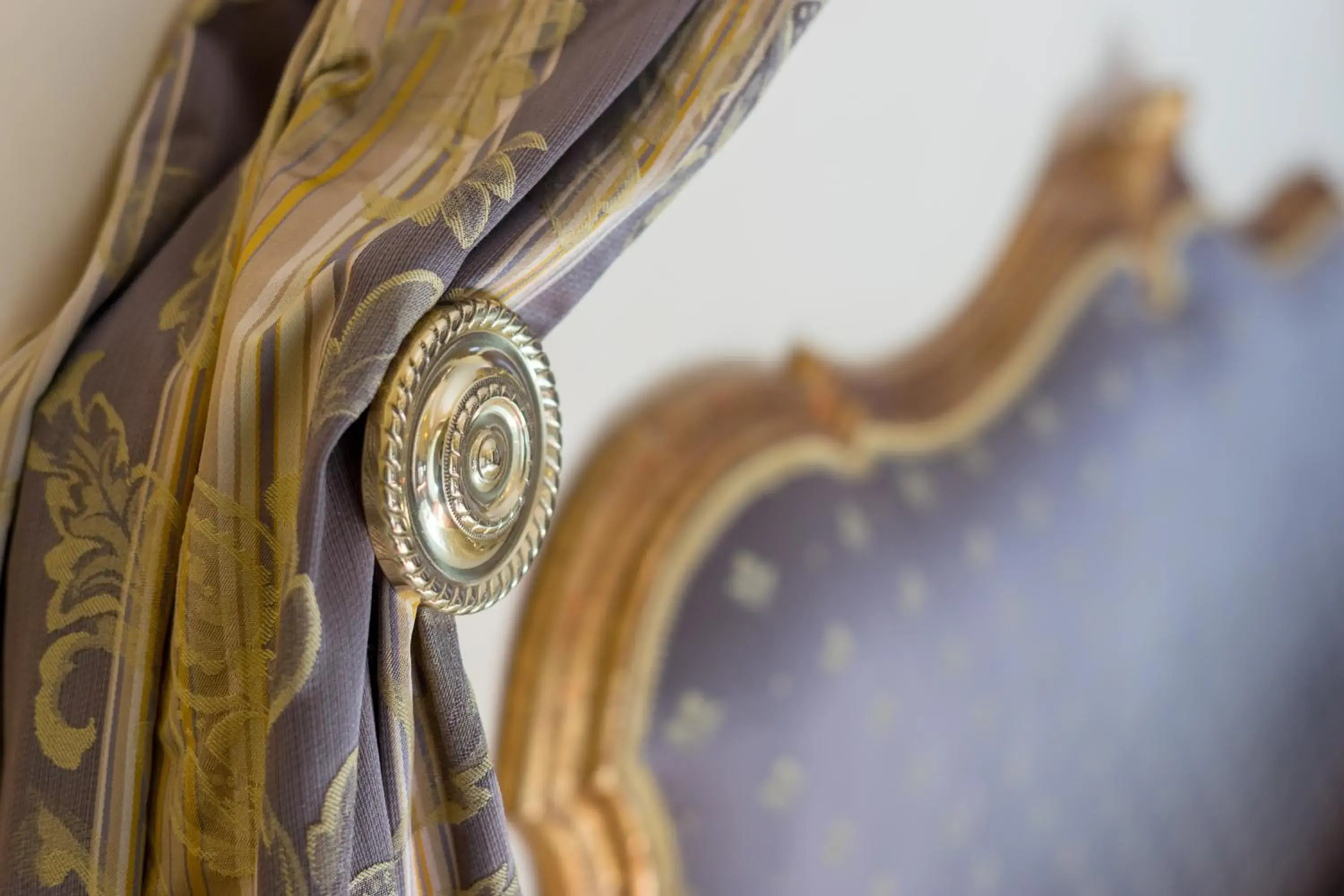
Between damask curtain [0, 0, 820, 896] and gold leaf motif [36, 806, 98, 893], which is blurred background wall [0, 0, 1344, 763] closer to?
damask curtain [0, 0, 820, 896]

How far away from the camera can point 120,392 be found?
422 mm

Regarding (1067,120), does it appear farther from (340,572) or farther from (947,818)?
(340,572)

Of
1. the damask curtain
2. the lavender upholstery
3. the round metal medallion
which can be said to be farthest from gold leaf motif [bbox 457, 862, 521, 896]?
the lavender upholstery

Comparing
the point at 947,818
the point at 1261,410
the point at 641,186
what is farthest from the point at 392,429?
the point at 1261,410

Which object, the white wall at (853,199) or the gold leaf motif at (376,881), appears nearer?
the gold leaf motif at (376,881)

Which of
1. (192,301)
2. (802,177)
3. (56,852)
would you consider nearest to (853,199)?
(802,177)

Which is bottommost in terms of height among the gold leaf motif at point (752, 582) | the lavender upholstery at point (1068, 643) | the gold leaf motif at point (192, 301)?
the lavender upholstery at point (1068, 643)

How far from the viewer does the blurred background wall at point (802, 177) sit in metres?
0.45

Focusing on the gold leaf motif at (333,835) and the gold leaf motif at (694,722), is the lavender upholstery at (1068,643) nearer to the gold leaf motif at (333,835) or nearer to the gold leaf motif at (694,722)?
the gold leaf motif at (694,722)

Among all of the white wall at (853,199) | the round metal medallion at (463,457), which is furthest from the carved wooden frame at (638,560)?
the round metal medallion at (463,457)

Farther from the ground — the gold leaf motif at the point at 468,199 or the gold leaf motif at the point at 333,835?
the gold leaf motif at the point at 468,199

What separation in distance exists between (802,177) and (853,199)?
7 centimetres

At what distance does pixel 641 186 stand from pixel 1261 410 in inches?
45.6

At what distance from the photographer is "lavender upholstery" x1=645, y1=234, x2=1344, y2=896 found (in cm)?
73
